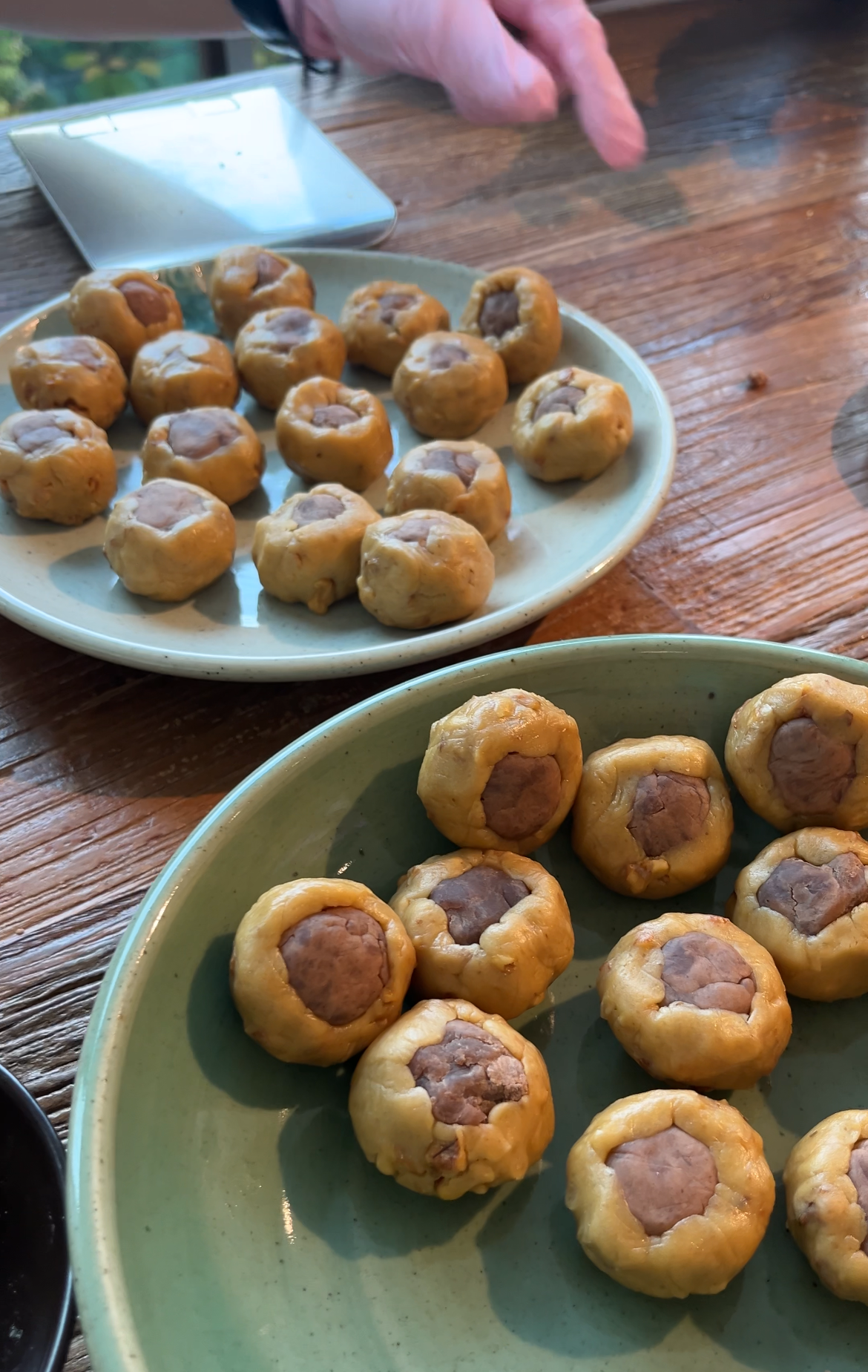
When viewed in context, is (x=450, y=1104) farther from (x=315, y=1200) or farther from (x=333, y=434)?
(x=333, y=434)

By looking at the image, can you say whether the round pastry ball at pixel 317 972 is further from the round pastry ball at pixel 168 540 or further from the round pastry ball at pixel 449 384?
the round pastry ball at pixel 449 384

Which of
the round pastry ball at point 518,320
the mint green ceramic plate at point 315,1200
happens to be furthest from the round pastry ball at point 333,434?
the mint green ceramic plate at point 315,1200

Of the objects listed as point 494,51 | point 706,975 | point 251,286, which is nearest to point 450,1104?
point 706,975

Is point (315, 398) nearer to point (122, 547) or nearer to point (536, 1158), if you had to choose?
point (122, 547)

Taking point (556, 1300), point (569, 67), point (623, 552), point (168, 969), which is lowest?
point (556, 1300)

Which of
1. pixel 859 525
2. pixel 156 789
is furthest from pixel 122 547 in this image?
pixel 859 525

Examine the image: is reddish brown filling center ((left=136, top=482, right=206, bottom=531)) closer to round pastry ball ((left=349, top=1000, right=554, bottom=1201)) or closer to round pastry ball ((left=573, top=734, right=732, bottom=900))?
round pastry ball ((left=573, top=734, right=732, bottom=900))

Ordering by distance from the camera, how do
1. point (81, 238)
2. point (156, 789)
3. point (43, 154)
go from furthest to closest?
point (43, 154), point (81, 238), point (156, 789)
